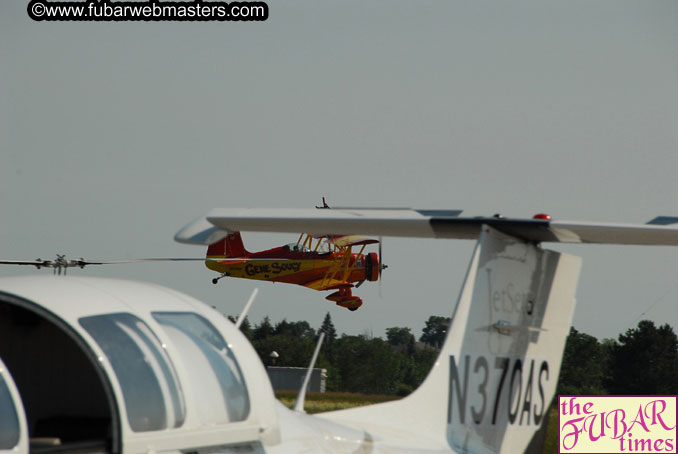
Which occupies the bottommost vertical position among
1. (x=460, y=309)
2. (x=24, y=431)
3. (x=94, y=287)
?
(x=24, y=431)

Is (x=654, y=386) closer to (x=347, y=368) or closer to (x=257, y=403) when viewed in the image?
(x=347, y=368)

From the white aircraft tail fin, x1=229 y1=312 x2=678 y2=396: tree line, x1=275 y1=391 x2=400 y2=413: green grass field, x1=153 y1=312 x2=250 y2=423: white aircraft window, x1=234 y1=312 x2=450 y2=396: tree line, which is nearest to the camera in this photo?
x1=153 y1=312 x2=250 y2=423: white aircraft window

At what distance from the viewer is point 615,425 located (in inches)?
302

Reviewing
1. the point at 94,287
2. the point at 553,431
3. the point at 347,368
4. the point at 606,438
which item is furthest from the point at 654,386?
the point at 94,287

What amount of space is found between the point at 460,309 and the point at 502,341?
532mm

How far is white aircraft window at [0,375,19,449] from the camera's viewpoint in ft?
11.7

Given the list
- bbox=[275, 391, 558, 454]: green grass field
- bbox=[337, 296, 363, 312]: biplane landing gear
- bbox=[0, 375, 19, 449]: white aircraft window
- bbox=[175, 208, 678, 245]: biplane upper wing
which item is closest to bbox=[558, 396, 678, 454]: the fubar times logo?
bbox=[175, 208, 678, 245]: biplane upper wing

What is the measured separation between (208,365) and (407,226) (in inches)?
84.0

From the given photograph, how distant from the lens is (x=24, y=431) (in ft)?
11.8

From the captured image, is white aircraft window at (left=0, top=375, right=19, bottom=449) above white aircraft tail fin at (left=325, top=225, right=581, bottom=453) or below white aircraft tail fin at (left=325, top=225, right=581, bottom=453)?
below

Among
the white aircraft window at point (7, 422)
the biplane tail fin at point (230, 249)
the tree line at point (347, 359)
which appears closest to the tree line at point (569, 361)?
the tree line at point (347, 359)

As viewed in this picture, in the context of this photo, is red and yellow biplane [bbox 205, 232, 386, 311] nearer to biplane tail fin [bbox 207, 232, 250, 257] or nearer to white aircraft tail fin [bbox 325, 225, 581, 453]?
biplane tail fin [bbox 207, 232, 250, 257]

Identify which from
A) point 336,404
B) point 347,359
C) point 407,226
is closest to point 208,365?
point 407,226

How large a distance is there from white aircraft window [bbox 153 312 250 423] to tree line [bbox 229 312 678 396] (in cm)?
4755
